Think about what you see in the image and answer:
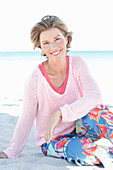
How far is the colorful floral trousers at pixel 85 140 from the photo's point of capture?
6.16ft

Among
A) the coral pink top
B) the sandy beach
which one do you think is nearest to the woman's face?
the coral pink top

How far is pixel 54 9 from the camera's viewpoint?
1246 inches

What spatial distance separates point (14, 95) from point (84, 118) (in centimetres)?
391

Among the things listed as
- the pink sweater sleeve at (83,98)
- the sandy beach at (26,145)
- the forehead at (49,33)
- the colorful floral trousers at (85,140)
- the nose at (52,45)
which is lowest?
the sandy beach at (26,145)

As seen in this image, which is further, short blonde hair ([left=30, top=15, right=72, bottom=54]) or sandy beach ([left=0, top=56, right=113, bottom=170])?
short blonde hair ([left=30, top=15, right=72, bottom=54])

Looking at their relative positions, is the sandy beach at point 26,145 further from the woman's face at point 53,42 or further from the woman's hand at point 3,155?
the woman's face at point 53,42

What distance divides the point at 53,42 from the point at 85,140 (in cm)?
77

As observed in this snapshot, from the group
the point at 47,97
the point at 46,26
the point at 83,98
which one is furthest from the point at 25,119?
the point at 46,26

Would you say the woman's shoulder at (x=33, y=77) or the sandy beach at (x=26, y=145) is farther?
the woman's shoulder at (x=33, y=77)

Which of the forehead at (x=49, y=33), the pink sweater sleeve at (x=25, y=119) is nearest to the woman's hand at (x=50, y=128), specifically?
the pink sweater sleeve at (x=25, y=119)

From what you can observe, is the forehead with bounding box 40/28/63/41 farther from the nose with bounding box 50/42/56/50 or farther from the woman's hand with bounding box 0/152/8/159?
the woman's hand with bounding box 0/152/8/159

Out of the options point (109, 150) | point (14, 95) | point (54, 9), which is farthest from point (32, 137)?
point (54, 9)

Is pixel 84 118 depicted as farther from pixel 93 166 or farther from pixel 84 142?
pixel 93 166

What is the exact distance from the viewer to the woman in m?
2.01
